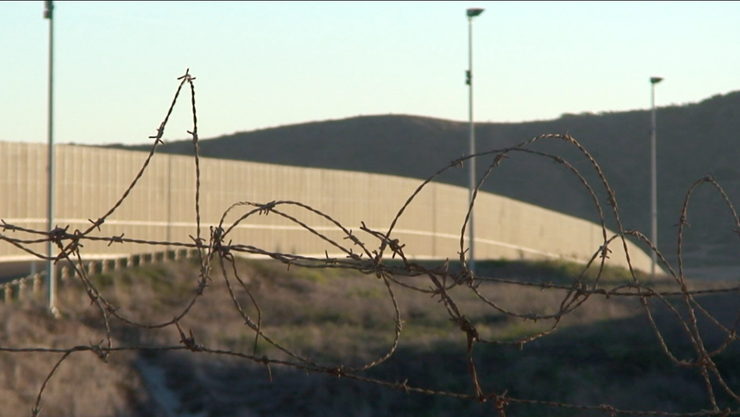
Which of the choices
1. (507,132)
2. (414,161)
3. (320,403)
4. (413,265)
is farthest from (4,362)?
(507,132)

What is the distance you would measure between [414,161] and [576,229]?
162 ft

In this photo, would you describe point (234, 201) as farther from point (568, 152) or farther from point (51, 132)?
point (568, 152)

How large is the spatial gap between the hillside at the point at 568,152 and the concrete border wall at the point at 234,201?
30.8m

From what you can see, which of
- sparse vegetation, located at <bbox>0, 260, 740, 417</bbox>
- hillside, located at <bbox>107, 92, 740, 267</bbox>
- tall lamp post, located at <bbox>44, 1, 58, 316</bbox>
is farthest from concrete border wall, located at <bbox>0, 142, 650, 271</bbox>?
hillside, located at <bbox>107, 92, 740, 267</bbox>

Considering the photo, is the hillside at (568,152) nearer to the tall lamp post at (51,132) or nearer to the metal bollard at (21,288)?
the metal bollard at (21,288)

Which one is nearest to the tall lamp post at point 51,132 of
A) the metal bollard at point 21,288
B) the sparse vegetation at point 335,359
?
the sparse vegetation at point 335,359

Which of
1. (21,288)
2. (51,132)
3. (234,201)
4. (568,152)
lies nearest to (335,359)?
(21,288)

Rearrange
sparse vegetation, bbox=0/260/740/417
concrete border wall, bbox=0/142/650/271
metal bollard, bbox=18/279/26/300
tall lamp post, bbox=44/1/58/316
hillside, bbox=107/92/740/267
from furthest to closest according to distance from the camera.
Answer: hillside, bbox=107/92/740/267 → concrete border wall, bbox=0/142/650/271 → metal bollard, bbox=18/279/26/300 → tall lamp post, bbox=44/1/58/316 → sparse vegetation, bbox=0/260/740/417

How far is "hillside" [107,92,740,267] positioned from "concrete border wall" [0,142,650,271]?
3076cm

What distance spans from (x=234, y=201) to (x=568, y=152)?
6321 centimetres

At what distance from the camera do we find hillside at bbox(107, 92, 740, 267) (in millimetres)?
81188

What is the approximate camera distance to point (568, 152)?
296 feet

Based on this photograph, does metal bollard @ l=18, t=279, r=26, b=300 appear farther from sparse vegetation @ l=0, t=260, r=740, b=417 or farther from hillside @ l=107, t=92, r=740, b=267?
hillside @ l=107, t=92, r=740, b=267

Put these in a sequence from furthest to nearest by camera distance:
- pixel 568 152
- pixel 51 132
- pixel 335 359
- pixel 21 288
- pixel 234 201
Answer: pixel 568 152
pixel 234 201
pixel 21 288
pixel 51 132
pixel 335 359
